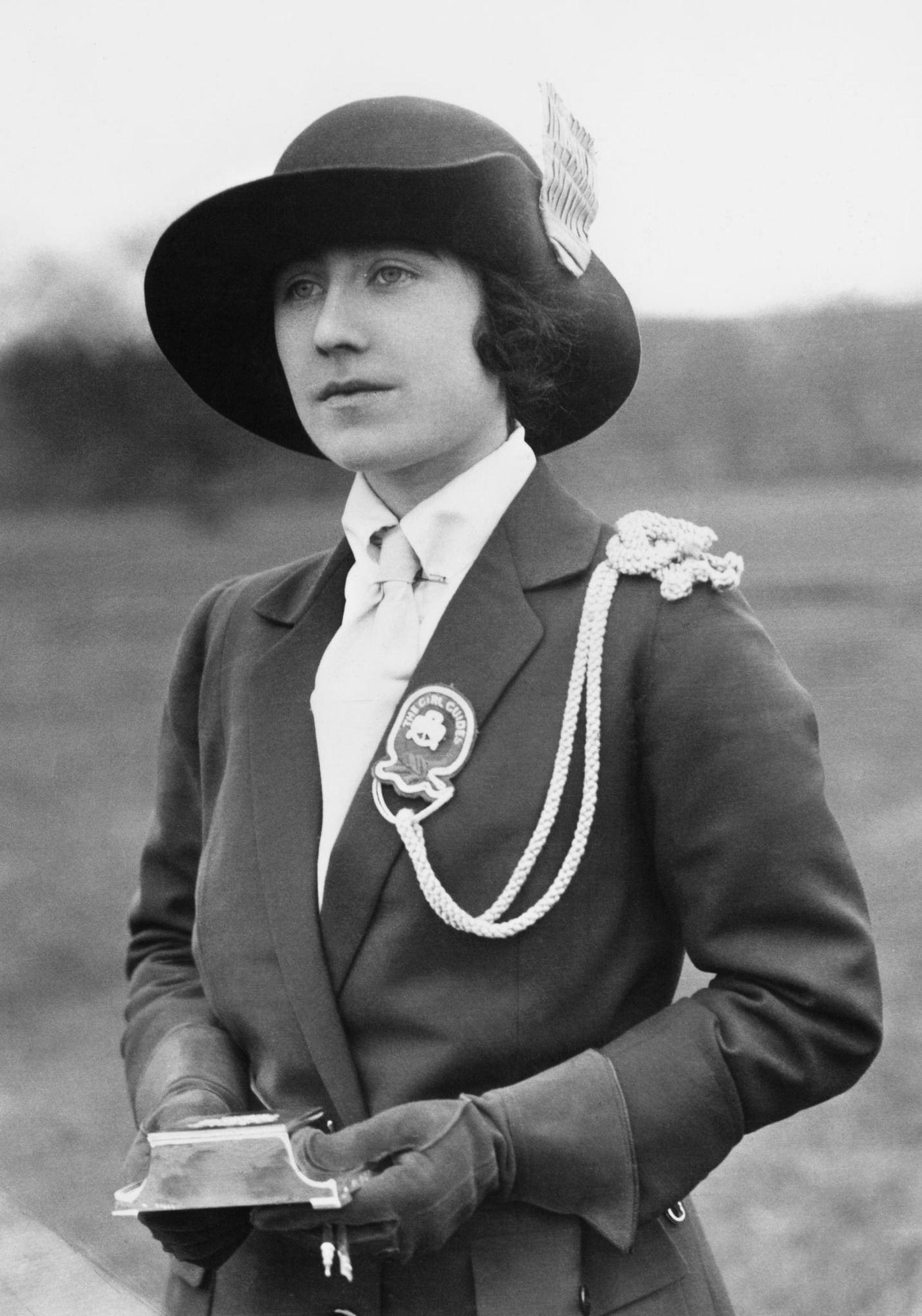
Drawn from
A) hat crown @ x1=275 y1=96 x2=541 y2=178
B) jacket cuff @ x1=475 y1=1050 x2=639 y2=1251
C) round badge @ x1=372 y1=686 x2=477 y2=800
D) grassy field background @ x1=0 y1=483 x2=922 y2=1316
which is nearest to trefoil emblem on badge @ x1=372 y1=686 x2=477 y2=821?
round badge @ x1=372 y1=686 x2=477 y2=800

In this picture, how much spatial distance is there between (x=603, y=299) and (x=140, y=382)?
253 cm

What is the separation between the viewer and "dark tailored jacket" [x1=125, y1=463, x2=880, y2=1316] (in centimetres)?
149

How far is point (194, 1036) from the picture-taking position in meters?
1.68

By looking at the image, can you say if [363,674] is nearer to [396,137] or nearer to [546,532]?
[546,532]

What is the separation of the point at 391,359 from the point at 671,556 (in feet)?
1.01

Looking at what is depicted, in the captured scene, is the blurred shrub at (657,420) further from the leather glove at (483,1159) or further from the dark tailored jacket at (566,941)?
the leather glove at (483,1159)

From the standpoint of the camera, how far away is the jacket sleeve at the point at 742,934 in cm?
148

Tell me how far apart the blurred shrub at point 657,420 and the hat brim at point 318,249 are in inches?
80.9

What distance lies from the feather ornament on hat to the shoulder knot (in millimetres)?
271

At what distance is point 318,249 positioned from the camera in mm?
1637

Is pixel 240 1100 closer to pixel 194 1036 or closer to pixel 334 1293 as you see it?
pixel 194 1036

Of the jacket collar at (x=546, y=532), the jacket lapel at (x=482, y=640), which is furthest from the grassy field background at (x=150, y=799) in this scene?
the jacket collar at (x=546, y=532)

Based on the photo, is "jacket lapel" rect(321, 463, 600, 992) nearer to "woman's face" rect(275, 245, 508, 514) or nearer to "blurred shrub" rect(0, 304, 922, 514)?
"woman's face" rect(275, 245, 508, 514)

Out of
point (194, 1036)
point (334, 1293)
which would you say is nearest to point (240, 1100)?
point (194, 1036)
